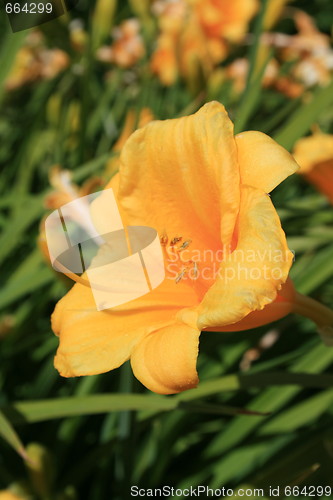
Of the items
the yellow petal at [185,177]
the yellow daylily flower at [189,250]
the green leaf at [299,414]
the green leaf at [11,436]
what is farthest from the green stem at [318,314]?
the green leaf at [11,436]

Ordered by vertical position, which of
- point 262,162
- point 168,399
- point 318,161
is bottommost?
point 168,399

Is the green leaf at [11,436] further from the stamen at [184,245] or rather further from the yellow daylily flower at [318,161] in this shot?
the yellow daylily flower at [318,161]

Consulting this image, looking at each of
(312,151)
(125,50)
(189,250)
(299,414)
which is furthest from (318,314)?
(125,50)

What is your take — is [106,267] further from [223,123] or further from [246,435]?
[246,435]

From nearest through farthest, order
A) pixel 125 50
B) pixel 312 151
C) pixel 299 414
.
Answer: pixel 299 414, pixel 312 151, pixel 125 50

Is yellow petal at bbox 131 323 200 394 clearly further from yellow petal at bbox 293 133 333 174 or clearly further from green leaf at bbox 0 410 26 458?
yellow petal at bbox 293 133 333 174

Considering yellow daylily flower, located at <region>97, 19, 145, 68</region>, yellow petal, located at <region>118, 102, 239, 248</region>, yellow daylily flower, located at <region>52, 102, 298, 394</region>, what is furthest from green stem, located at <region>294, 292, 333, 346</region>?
yellow daylily flower, located at <region>97, 19, 145, 68</region>

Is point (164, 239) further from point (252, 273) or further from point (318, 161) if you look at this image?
point (318, 161)
